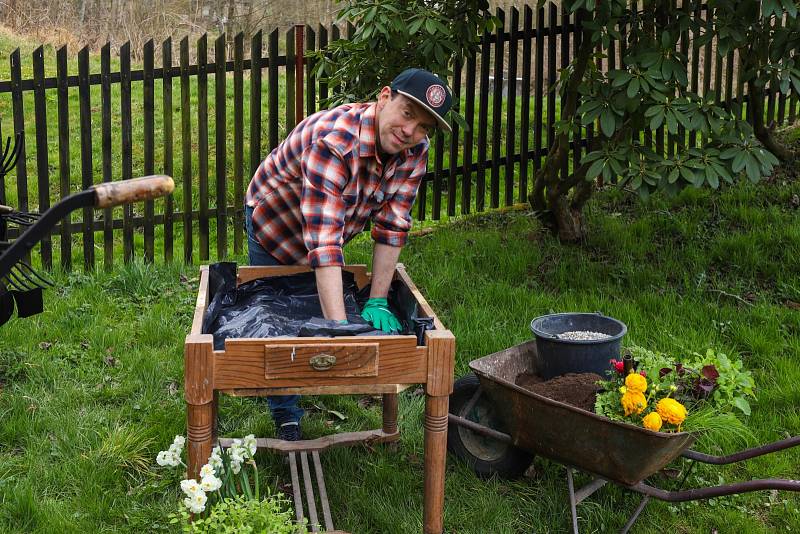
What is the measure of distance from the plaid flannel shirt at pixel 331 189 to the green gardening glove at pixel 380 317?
278 millimetres

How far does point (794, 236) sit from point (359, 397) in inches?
135

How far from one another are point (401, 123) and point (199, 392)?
1.16 meters

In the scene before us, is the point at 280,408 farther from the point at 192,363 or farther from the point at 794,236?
the point at 794,236

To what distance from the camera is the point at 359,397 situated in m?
4.60

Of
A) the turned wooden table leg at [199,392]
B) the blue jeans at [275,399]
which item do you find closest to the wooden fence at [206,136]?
the blue jeans at [275,399]

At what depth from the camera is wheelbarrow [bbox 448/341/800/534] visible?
9.94 feet

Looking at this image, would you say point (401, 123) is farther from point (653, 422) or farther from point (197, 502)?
point (197, 502)

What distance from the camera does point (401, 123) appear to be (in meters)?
3.16

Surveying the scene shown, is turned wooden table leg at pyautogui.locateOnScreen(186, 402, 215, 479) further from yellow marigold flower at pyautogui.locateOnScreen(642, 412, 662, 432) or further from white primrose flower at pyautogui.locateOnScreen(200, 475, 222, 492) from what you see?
yellow marigold flower at pyautogui.locateOnScreen(642, 412, 662, 432)

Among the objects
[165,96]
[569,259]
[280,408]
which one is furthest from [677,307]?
[165,96]

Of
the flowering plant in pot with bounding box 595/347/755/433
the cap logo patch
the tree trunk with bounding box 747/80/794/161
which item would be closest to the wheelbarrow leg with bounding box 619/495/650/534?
the flowering plant in pot with bounding box 595/347/755/433

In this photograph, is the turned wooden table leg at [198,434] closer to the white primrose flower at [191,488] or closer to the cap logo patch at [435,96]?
the white primrose flower at [191,488]

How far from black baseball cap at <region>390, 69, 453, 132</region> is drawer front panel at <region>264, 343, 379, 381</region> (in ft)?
2.76

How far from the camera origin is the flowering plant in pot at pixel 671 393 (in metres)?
3.09
